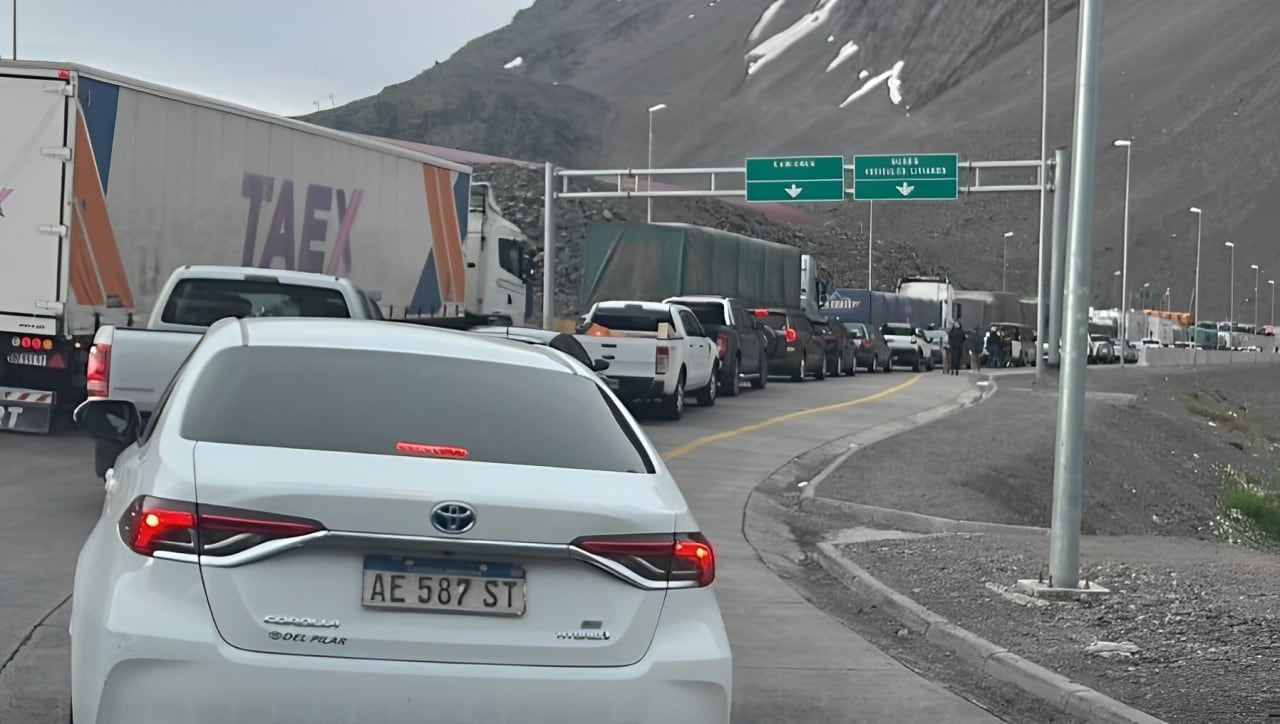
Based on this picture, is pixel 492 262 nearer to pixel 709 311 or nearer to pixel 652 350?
pixel 709 311

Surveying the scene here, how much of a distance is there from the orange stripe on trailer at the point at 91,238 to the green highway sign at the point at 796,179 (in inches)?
1142

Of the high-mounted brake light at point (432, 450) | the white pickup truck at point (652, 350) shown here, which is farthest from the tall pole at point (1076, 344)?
the white pickup truck at point (652, 350)

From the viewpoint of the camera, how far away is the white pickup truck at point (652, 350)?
23.3 meters

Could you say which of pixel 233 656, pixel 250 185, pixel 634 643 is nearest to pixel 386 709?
pixel 233 656

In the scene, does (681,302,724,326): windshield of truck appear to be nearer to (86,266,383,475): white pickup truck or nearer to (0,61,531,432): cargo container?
(0,61,531,432): cargo container

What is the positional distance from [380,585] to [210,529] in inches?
18.2

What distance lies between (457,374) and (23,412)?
13.4m

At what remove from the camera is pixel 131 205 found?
1833cm

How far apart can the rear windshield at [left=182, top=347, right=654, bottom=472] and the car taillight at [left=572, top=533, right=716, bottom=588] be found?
0.39 meters

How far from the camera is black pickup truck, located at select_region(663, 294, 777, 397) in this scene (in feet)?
97.4

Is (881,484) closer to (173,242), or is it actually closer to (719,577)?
(719,577)

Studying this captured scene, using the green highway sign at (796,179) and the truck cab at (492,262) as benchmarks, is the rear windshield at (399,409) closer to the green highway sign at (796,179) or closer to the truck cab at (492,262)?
the truck cab at (492,262)

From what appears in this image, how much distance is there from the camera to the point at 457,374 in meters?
5.32

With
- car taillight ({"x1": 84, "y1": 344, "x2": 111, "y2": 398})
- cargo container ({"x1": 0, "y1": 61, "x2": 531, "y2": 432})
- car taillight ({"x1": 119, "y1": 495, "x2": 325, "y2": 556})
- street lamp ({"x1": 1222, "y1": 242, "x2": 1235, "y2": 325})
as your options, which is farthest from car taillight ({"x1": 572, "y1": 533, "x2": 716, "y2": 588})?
street lamp ({"x1": 1222, "y1": 242, "x2": 1235, "y2": 325})
